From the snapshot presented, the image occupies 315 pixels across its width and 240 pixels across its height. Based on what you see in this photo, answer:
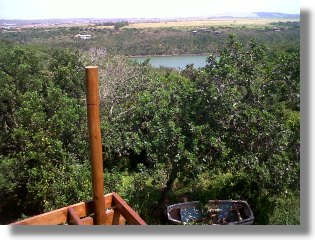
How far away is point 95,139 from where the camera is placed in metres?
1.30

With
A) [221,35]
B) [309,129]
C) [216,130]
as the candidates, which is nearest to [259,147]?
[216,130]

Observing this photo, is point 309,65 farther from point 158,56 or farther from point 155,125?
point 158,56

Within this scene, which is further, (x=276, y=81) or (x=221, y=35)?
(x=221, y=35)

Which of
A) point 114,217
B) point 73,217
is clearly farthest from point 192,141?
point 73,217

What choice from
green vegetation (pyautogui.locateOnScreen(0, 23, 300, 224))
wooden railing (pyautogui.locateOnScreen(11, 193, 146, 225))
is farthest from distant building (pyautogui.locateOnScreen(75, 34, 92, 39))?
wooden railing (pyautogui.locateOnScreen(11, 193, 146, 225))

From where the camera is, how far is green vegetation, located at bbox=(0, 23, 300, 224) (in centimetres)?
377

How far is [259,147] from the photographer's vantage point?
389cm

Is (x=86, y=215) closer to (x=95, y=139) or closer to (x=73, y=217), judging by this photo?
(x=73, y=217)

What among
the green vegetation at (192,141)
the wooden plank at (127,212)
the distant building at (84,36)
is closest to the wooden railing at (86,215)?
the wooden plank at (127,212)

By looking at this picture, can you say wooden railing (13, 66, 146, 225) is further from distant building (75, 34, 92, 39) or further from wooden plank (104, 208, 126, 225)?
distant building (75, 34, 92, 39)

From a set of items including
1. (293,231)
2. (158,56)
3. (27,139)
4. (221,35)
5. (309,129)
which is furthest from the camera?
(158,56)

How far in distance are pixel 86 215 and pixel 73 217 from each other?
0.22ft

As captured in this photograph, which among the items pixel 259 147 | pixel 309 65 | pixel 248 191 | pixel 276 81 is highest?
pixel 309 65

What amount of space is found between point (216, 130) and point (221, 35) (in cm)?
150
